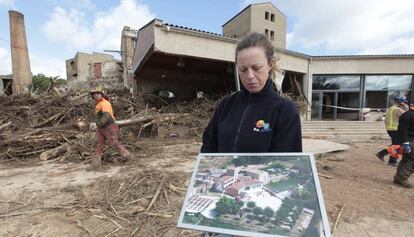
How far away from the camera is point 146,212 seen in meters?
3.49

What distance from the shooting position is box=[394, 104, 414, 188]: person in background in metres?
4.56

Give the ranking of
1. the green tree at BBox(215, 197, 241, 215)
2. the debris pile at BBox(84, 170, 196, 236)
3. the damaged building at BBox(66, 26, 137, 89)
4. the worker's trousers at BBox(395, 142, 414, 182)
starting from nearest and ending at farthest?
the green tree at BBox(215, 197, 241, 215) < the debris pile at BBox(84, 170, 196, 236) < the worker's trousers at BBox(395, 142, 414, 182) < the damaged building at BBox(66, 26, 137, 89)

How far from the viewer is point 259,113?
1585mm

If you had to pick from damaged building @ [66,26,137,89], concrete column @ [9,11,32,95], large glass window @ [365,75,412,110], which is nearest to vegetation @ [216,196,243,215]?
damaged building @ [66,26,137,89]

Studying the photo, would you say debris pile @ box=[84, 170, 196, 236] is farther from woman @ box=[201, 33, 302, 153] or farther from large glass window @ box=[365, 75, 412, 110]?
large glass window @ box=[365, 75, 412, 110]

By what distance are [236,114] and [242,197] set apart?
0.66 meters

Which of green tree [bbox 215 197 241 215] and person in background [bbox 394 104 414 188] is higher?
green tree [bbox 215 197 241 215]

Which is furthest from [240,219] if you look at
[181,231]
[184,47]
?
[184,47]

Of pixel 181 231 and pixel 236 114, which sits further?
pixel 181 231

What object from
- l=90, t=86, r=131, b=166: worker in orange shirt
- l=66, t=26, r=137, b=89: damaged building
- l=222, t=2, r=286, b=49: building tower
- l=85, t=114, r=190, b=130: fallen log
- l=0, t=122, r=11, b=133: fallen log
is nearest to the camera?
l=90, t=86, r=131, b=166: worker in orange shirt

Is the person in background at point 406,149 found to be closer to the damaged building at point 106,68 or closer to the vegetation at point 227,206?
the vegetation at point 227,206

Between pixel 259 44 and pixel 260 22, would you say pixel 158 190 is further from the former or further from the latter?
pixel 260 22

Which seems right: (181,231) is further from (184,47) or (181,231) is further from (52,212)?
(184,47)

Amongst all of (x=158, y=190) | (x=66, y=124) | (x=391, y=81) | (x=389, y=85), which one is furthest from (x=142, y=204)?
(x=391, y=81)
